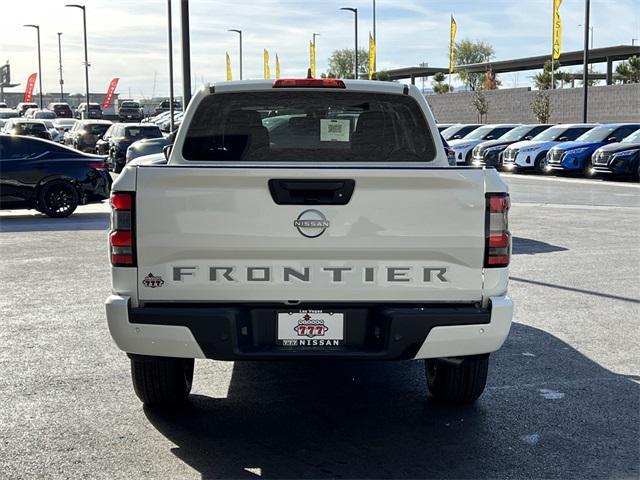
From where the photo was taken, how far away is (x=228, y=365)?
6355 mm

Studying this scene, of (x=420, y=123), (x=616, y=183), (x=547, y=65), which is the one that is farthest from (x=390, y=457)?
(x=547, y=65)

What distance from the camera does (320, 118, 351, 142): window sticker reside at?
19.4ft

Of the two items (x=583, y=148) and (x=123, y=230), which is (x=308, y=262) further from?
(x=583, y=148)

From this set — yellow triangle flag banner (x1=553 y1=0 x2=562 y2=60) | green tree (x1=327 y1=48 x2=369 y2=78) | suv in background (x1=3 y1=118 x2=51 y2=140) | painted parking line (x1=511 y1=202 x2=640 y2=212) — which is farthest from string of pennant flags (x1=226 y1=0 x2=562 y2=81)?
green tree (x1=327 y1=48 x2=369 y2=78)

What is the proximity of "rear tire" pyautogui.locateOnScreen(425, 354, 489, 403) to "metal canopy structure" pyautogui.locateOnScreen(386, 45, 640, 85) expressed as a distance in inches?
2376

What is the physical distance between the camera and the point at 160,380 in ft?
16.8

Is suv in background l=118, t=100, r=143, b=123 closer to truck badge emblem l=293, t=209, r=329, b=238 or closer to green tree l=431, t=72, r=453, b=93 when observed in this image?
green tree l=431, t=72, r=453, b=93

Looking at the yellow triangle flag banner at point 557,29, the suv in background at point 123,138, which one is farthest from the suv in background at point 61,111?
the suv in background at point 123,138

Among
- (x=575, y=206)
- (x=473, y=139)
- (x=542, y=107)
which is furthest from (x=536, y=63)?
(x=575, y=206)

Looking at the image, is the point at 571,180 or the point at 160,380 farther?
the point at 571,180

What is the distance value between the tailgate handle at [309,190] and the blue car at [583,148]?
77.3 ft

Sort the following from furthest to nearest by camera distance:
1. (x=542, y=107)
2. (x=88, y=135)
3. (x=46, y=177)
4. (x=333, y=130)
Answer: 1. (x=542, y=107)
2. (x=88, y=135)
3. (x=46, y=177)
4. (x=333, y=130)

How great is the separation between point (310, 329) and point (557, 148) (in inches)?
972

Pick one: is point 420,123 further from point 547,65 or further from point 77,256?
point 547,65
